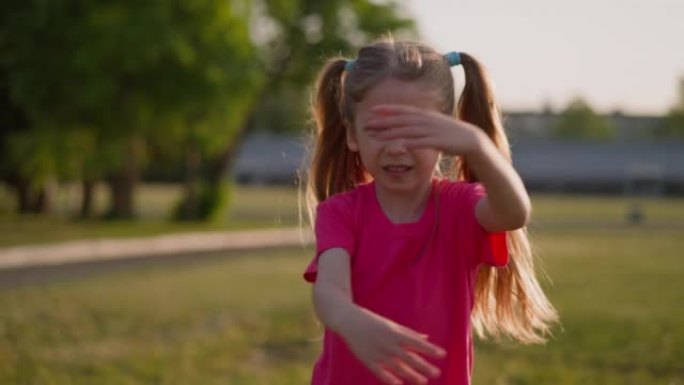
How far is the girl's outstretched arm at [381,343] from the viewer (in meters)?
2.30

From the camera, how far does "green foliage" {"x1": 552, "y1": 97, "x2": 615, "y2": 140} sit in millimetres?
112812

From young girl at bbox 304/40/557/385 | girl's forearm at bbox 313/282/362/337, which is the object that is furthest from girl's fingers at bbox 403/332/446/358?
young girl at bbox 304/40/557/385

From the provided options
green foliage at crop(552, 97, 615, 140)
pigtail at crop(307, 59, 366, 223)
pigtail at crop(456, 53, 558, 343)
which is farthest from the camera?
green foliage at crop(552, 97, 615, 140)

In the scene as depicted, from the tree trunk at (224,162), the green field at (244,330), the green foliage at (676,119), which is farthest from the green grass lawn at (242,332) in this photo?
the green foliage at (676,119)

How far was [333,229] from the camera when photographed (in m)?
2.91

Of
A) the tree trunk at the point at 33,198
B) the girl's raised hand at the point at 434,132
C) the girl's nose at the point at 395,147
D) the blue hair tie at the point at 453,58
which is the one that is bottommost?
the tree trunk at the point at 33,198

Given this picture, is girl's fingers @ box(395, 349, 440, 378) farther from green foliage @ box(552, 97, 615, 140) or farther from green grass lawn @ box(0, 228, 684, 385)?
green foliage @ box(552, 97, 615, 140)

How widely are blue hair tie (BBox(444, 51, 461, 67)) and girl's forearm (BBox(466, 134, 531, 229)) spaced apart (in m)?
0.47

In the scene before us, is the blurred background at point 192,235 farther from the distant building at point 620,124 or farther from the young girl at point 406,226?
the distant building at point 620,124

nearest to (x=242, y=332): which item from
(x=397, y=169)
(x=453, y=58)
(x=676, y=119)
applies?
(x=453, y=58)

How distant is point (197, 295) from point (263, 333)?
4194mm

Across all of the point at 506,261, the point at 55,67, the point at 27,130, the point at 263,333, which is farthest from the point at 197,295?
the point at 27,130

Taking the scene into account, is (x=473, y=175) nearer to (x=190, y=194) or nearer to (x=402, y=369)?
(x=402, y=369)

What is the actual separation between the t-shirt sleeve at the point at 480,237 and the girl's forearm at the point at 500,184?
0.14 m
